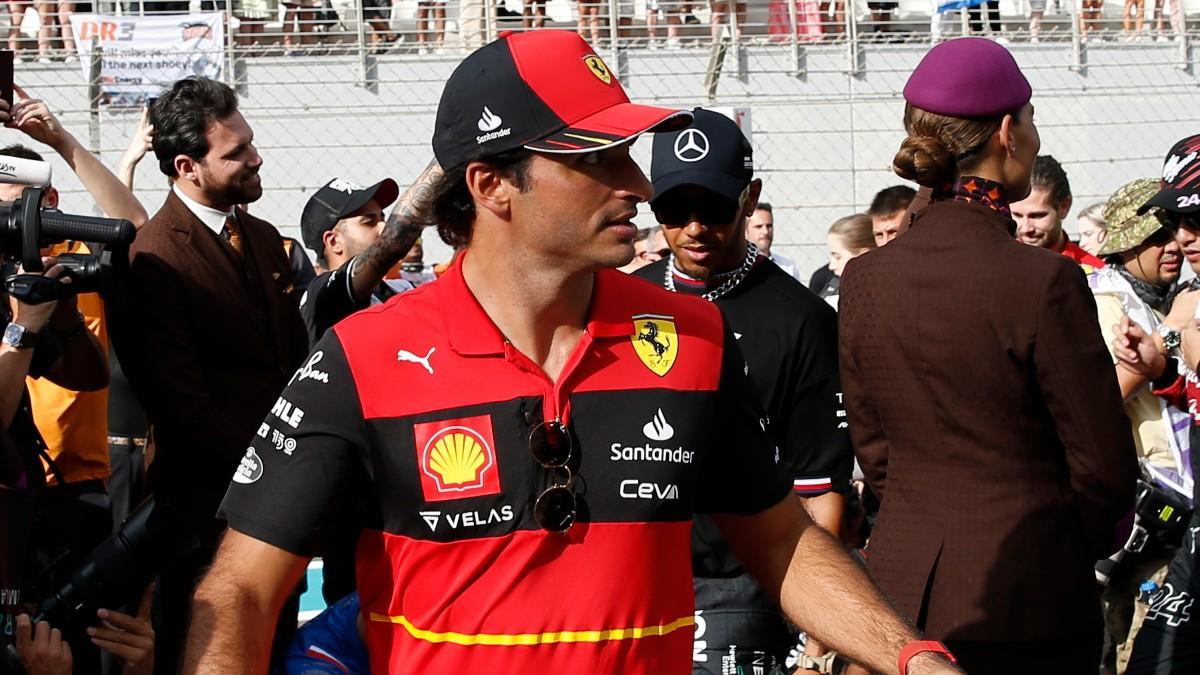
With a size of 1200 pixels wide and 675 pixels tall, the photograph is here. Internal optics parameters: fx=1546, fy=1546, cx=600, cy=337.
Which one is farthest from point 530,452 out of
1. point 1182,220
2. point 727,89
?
point 727,89

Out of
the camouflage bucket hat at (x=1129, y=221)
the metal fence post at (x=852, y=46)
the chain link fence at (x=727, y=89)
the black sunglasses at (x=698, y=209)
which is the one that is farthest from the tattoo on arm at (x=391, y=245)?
the metal fence post at (x=852, y=46)

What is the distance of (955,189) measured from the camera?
3.51 m

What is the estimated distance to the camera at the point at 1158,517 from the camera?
519 centimetres

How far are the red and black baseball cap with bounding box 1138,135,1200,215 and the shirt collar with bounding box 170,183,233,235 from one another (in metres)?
2.98

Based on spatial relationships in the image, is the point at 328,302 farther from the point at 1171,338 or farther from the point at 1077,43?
the point at 1077,43

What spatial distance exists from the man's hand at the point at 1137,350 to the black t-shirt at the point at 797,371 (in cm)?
95

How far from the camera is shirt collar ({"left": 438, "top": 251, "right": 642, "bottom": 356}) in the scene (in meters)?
2.40

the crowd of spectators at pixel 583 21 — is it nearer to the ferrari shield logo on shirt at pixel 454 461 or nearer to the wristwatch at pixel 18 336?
the wristwatch at pixel 18 336

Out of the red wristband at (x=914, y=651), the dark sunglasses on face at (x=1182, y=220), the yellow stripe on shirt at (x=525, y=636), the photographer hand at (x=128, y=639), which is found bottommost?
the photographer hand at (x=128, y=639)

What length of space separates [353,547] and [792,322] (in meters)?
1.74

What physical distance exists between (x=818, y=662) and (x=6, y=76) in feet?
9.17

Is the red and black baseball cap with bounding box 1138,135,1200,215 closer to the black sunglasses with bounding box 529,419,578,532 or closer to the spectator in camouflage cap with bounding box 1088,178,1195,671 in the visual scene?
the spectator in camouflage cap with bounding box 1088,178,1195,671

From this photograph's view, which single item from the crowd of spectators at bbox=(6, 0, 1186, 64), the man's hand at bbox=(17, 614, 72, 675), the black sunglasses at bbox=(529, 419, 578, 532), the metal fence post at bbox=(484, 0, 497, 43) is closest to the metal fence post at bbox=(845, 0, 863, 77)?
the crowd of spectators at bbox=(6, 0, 1186, 64)

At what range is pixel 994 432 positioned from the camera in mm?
3373
